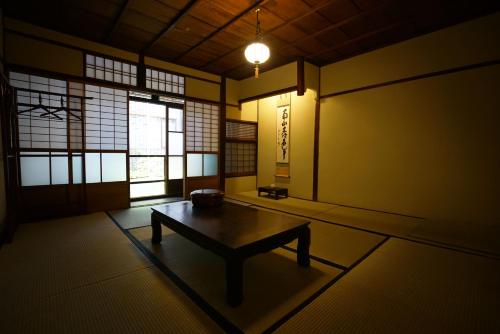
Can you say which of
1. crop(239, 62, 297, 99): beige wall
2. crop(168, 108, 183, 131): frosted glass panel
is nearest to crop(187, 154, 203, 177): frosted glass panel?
crop(168, 108, 183, 131): frosted glass panel

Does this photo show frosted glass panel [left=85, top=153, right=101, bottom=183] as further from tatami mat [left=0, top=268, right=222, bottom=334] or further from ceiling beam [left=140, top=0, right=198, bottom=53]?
tatami mat [left=0, top=268, right=222, bottom=334]

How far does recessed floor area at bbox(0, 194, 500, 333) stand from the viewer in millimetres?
1405

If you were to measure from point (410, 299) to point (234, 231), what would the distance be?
1.34m

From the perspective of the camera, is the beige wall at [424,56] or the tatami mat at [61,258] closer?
the tatami mat at [61,258]

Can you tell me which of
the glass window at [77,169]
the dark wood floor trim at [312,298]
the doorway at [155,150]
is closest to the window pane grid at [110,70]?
the doorway at [155,150]

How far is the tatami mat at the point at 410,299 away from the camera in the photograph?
1.39 meters

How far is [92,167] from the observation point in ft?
12.7

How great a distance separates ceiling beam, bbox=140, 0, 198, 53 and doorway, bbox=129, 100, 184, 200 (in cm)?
146

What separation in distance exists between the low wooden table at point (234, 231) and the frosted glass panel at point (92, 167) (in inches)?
80.7

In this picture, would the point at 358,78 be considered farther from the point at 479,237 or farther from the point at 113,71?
the point at 113,71

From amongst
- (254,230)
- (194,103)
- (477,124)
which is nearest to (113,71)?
(194,103)

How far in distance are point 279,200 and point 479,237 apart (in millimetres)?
3066

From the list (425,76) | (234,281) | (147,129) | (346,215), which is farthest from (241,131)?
(234,281)

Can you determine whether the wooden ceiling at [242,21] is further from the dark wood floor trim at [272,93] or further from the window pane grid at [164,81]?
the dark wood floor trim at [272,93]
